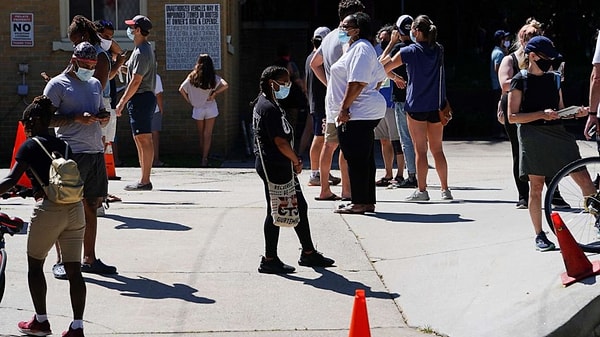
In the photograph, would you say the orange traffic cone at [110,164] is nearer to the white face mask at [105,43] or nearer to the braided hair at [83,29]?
the white face mask at [105,43]

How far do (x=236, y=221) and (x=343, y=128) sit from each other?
4.70 ft

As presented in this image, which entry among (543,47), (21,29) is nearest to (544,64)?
(543,47)

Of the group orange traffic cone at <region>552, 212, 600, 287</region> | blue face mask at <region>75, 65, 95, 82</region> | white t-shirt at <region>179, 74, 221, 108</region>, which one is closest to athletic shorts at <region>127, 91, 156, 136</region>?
white t-shirt at <region>179, 74, 221, 108</region>

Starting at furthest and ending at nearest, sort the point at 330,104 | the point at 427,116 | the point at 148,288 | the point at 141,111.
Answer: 1. the point at 141,111
2. the point at 427,116
3. the point at 330,104
4. the point at 148,288

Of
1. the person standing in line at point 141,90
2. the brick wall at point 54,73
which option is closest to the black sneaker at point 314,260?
the person standing in line at point 141,90

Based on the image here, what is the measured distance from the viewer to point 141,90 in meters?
11.6

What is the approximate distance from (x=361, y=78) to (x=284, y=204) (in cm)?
228

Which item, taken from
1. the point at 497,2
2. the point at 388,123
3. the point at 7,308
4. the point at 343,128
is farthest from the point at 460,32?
the point at 7,308

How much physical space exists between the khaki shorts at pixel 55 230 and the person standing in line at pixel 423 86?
16.5 feet

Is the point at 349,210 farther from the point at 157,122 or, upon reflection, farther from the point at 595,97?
the point at 157,122

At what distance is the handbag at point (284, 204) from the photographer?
7691 millimetres

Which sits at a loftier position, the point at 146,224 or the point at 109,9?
the point at 109,9

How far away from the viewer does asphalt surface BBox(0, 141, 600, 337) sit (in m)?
6.59

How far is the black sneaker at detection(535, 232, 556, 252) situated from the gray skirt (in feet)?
1.63
